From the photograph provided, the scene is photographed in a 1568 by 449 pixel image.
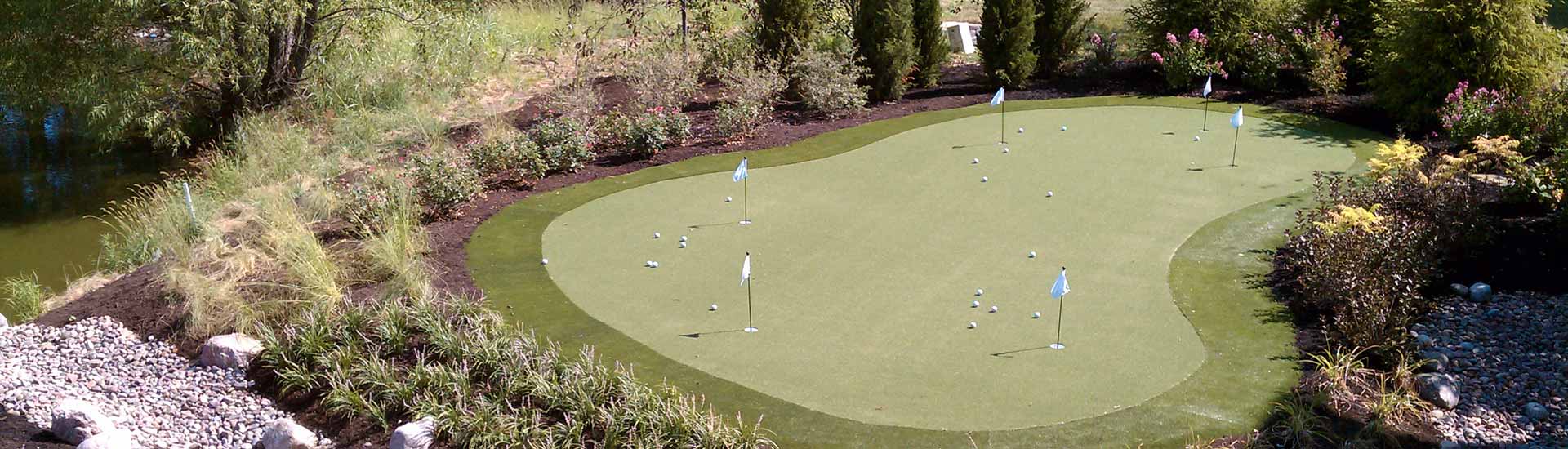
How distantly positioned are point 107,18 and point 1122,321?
35.0 feet

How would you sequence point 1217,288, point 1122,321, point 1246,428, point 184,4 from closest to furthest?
point 1246,428, point 1122,321, point 1217,288, point 184,4

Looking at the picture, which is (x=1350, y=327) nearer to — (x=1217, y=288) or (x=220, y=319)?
(x=1217, y=288)

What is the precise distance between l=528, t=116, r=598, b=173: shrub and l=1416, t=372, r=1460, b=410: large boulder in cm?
732

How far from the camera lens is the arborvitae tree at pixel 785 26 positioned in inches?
546

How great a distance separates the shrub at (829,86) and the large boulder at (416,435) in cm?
760

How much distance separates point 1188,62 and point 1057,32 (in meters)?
1.72

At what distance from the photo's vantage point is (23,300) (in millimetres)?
8469

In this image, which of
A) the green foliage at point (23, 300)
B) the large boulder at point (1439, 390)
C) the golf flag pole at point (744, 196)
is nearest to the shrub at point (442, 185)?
the golf flag pole at point (744, 196)

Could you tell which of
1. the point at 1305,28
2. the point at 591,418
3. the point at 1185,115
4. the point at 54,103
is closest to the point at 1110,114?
the point at 1185,115

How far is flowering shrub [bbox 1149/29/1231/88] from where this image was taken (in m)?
13.5

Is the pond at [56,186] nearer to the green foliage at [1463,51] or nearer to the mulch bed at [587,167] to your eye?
the mulch bed at [587,167]

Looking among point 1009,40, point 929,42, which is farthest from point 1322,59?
point 929,42

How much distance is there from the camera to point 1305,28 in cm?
1375

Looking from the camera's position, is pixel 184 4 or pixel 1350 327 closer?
pixel 1350 327
